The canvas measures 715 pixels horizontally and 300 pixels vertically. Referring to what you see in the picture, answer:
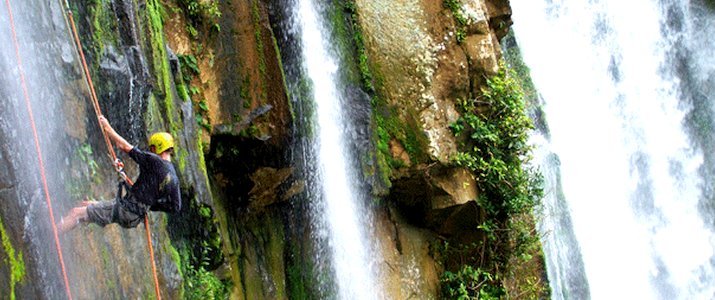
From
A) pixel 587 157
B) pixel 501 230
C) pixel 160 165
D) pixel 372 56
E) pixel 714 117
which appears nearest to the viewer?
pixel 160 165

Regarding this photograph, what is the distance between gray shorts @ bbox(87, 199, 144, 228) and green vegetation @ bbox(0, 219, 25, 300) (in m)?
0.86

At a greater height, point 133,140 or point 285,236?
point 133,140

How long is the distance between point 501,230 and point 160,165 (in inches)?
268

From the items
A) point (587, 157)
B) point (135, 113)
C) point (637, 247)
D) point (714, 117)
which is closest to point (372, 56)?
point (135, 113)

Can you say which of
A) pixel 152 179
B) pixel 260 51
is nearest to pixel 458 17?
pixel 260 51

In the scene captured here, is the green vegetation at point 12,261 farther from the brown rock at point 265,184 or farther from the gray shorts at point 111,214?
the brown rock at point 265,184

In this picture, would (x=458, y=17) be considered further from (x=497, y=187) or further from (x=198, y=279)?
(x=198, y=279)

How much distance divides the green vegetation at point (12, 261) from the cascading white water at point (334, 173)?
17.8 ft

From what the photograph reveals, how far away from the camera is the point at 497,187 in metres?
11.0

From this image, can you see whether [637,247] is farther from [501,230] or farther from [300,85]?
[300,85]

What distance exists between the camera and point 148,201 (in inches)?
220

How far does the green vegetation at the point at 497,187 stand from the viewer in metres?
10.8

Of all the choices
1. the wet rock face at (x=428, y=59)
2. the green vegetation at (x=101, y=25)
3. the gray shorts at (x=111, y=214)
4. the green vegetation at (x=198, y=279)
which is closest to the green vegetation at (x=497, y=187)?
the wet rock face at (x=428, y=59)

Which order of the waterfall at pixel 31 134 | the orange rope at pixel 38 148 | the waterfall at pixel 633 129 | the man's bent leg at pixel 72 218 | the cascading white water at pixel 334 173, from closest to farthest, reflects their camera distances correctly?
the waterfall at pixel 31 134
the orange rope at pixel 38 148
the man's bent leg at pixel 72 218
the cascading white water at pixel 334 173
the waterfall at pixel 633 129
